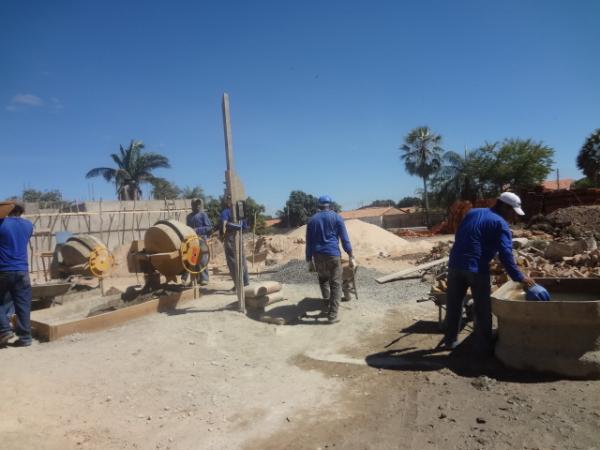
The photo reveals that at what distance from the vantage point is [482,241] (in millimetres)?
4477

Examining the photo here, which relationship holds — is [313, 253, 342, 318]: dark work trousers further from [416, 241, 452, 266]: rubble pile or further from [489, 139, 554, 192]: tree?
[489, 139, 554, 192]: tree

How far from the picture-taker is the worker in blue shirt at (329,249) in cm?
629

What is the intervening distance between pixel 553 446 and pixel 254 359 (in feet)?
10.2

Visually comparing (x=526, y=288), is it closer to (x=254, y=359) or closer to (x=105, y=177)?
A: (x=254, y=359)

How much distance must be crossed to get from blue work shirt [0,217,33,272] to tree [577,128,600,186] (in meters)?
30.4

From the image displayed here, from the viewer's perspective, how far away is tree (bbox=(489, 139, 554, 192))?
34.4m

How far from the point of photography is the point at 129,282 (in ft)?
42.1

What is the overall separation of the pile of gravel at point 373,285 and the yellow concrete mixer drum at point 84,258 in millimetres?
3931

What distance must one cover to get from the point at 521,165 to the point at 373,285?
3044 cm

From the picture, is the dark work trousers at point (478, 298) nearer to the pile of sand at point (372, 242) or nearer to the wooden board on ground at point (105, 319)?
the wooden board on ground at point (105, 319)

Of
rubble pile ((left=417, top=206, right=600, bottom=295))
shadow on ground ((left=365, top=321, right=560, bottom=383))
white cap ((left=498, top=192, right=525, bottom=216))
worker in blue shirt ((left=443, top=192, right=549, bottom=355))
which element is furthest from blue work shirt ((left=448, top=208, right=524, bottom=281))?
rubble pile ((left=417, top=206, right=600, bottom=295))

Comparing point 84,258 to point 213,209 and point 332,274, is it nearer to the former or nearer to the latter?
point 332,274

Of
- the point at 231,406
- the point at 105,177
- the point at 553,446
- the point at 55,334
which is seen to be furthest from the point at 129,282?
the point at 105,177

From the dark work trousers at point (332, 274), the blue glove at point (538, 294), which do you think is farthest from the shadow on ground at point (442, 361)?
the dark work trousers at point (332, 274)
